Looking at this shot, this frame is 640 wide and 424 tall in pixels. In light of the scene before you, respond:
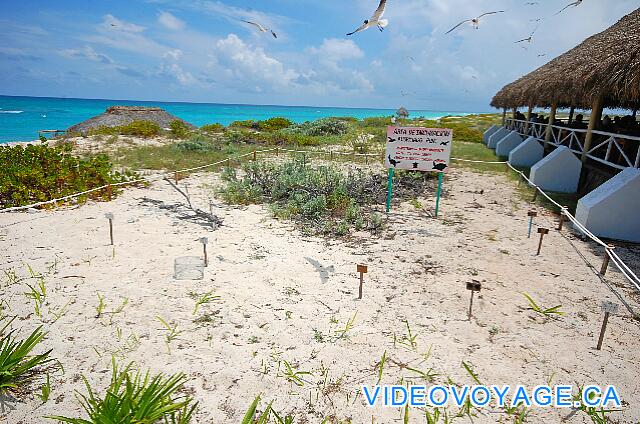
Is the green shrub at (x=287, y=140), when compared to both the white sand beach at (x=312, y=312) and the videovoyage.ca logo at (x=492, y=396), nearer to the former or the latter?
the white sand beach at (x=312, y=312)

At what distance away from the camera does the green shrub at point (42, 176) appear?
721 centimetres

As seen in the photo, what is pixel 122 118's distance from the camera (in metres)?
25.2

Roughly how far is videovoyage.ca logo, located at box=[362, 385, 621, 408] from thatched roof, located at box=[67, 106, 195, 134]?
26053mm

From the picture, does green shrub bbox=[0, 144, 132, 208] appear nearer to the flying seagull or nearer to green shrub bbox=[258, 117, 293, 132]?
the flying seagull

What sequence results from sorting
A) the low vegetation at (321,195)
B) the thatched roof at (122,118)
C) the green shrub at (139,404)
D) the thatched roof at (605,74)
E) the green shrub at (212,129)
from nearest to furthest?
the green shrub at (139,404)
the thatched roof at (605,74)
the low vegetation at (321,195)
the thatched roof at (122,118)
the green shrub at (212,129)

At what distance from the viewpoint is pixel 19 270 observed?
4793 mm

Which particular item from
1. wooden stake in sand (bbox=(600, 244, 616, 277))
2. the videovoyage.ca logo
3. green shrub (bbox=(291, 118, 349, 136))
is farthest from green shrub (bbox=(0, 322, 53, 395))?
green shrub (bbox=(291, 118, 349, 136))

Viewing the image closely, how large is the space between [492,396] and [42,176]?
911 cm

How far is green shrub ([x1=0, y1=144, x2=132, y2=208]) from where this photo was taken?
23.6 ft

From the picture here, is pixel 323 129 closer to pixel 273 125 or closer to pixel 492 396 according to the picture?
pixel 273 125

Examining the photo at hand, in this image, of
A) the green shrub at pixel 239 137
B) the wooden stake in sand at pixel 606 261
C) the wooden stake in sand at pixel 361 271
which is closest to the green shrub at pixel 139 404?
the wooden stake in sand at pixel 361 271

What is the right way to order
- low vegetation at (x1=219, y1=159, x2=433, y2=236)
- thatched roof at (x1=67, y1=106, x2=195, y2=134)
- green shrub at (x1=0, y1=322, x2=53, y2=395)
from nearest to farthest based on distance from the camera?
green shrub at (x1=0, y1=322, x2=53, y2=395) → low vegetation at (x1=219, y1=159, x2=433, y2=236) → thatched roof at (x1=67, y1=106, x2=195, y2=134)

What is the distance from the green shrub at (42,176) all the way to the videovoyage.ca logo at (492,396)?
798 cm

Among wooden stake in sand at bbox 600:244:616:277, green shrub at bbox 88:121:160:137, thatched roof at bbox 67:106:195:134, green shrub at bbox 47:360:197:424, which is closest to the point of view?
green shrub at bbox 47:360:197:424
